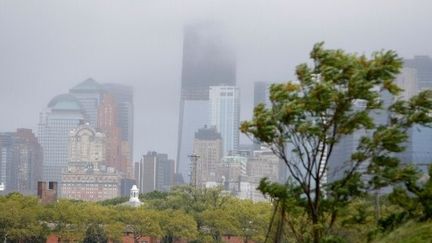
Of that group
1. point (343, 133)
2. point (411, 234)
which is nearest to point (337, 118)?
point (343, 133)

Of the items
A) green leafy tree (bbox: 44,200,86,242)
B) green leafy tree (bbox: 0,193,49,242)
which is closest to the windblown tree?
green leafy tree (bbox: 0,193,49,242)

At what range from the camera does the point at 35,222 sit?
78688 mm

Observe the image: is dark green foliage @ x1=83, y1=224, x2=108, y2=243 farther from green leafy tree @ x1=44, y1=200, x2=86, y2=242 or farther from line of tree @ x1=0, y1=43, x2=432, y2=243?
line of tree @ x1=0, y1=43, x2=432, y2=243

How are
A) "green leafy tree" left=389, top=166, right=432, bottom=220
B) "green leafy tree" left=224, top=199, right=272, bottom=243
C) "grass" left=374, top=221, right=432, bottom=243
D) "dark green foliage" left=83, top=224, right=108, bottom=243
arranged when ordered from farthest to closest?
"dark green foliage" left=83, top=224, right=108, bottom=243
"green leafy tree" left=224, top=199, right=272, bottom=243
"green leafy tree" left=389, top=166, right=432, bottom=220
"grass" left=374, top=221, right=432, bottom=243

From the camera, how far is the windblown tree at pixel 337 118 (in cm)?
2522

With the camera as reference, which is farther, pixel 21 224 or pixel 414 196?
pixel 21 224

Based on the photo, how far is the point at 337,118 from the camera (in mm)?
25672

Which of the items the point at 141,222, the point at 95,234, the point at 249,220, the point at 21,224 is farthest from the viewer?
the point at 141,222

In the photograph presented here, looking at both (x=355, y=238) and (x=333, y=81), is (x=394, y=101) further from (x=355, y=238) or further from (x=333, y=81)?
(x=355, y=238)

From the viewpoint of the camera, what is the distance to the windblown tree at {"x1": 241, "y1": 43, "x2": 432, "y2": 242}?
25219mm

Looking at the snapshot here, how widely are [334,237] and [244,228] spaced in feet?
183

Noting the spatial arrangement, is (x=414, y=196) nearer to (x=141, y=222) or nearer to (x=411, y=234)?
(x=411, y=234)

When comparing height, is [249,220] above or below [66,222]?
above

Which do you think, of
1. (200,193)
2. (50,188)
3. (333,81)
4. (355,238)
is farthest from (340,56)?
(50,188)
